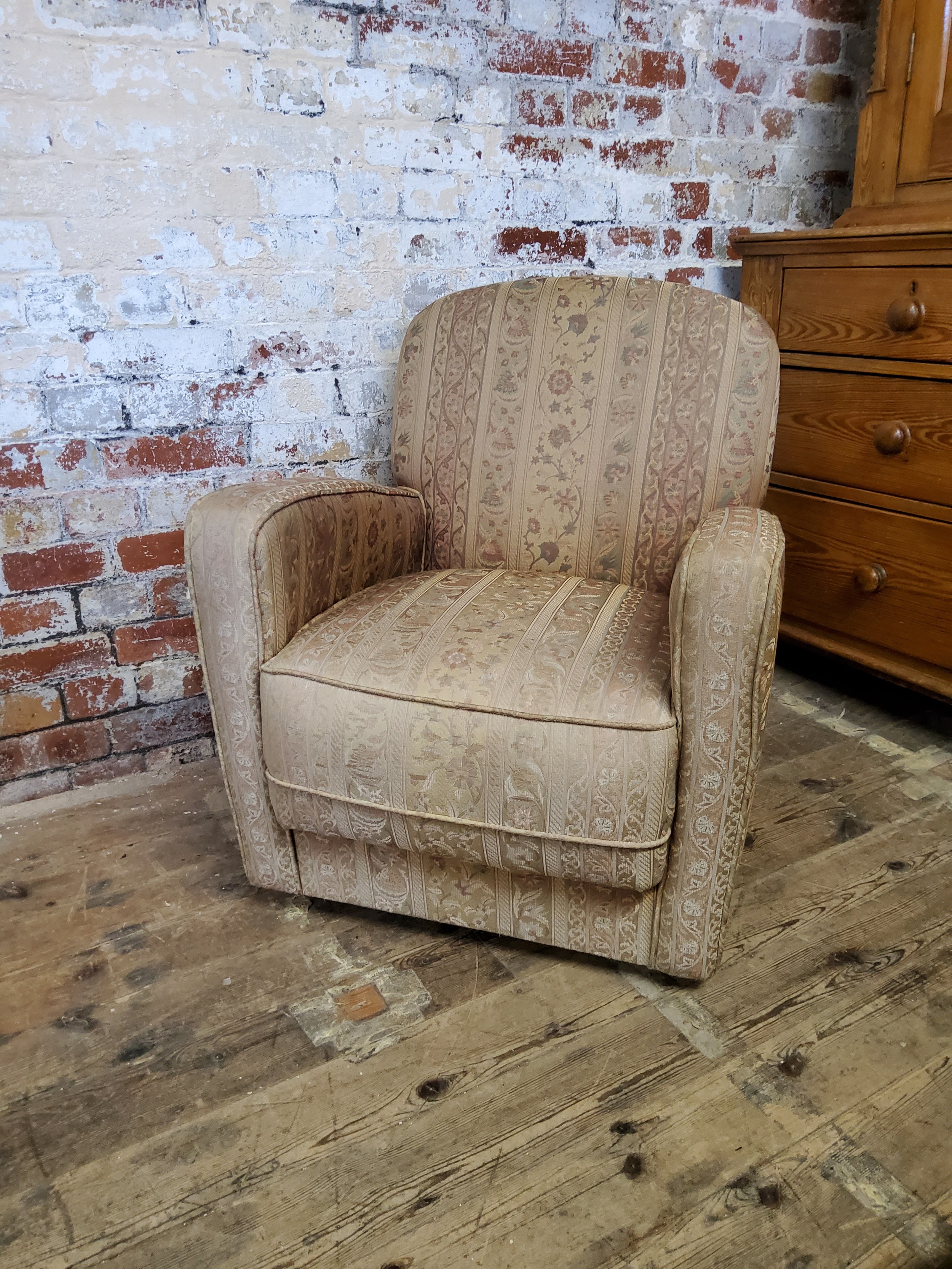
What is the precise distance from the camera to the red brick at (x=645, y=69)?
181cm

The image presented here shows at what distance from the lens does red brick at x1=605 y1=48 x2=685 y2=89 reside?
1.81m

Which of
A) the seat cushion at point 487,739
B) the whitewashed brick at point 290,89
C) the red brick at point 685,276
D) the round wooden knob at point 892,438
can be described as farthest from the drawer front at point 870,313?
the whitewashed brick at point 290,89

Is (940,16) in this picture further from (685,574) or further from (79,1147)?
(79,1147)

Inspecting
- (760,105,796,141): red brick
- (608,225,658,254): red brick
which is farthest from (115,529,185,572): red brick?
(760,105,796,141): red brick

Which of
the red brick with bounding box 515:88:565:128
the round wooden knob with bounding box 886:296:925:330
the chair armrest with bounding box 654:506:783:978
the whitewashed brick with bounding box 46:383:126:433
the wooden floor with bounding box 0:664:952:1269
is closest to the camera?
the wooden floor with bounding box 0:664:952:1269

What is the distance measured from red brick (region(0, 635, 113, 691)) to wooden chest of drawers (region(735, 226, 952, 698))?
1.39 m

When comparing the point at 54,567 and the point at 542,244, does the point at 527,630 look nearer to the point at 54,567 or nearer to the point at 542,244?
the point at 54,567

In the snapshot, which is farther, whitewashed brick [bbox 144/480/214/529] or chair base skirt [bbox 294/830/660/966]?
whitewashed brick [bbox 144/480/214/529]

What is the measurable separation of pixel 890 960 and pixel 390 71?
5.32 ft

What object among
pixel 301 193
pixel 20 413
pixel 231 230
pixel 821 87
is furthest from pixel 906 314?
pixel 20 413

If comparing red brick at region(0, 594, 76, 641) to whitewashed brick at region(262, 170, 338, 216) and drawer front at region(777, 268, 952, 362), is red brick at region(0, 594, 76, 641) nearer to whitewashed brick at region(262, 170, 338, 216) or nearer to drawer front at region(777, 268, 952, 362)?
whitewashed brick at region(262, 170, 338, 216)

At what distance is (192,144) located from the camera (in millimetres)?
1506

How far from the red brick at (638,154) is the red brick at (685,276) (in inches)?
8.1

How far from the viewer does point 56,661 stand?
63.9 inches
